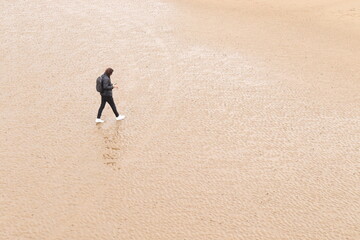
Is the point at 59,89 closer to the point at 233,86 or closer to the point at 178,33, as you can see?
the point at 233,86

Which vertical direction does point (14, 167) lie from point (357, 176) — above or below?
above

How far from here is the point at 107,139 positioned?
1298cm

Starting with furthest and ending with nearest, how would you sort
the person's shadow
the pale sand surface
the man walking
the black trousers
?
the black trousers
the man walking
the person's shadow
the pale sand surface

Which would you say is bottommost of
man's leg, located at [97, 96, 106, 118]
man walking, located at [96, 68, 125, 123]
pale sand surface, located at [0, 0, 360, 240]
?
pale sand surface, located at [0, 0, 360, 240]

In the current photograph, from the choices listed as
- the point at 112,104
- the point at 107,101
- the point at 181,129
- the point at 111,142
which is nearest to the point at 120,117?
the point at 112,104

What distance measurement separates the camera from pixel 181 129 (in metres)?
13.7

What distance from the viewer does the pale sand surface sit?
1009 cm

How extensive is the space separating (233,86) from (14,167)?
27.1 feet

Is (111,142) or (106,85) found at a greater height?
(106,85)

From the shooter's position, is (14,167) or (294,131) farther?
(294,131)

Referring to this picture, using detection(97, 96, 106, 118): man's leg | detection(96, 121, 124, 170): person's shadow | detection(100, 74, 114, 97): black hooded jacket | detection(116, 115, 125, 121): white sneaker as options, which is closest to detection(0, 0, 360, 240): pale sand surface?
detection(96, 121, 124, 170): person's shadow

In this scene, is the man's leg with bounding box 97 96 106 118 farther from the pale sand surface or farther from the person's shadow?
the pale sand surface

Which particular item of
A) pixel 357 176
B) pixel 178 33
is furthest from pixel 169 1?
pixel 357 176

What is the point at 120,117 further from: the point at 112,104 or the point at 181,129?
the point at 181,129
